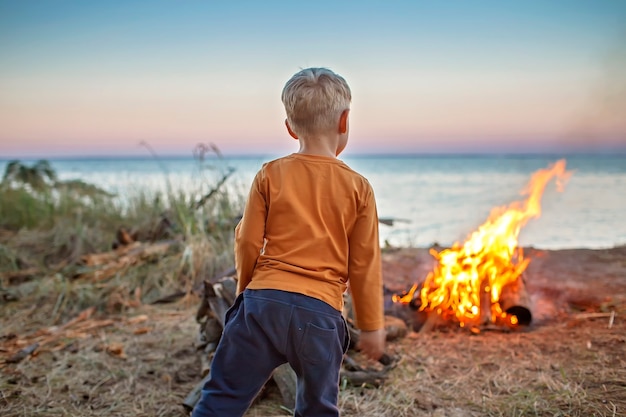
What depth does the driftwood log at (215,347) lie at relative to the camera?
3.37 metres

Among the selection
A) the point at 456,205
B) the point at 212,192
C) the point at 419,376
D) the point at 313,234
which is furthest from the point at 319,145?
the point at 456,205

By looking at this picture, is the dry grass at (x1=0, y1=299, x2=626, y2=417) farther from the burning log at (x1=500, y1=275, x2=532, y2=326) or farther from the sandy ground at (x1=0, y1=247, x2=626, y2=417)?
the burning log at (x1=500, y1=275, x2=532, y2=326)

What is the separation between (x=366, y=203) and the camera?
7.79 ft

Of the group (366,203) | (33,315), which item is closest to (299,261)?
(366,203)

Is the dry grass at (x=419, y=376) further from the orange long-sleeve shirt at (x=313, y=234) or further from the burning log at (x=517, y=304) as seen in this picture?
the orange long-sleeve shirt at (x=313, y=234)

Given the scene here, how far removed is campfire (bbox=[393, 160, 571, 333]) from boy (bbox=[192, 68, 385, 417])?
2.60 m

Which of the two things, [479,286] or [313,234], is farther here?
[479,286]

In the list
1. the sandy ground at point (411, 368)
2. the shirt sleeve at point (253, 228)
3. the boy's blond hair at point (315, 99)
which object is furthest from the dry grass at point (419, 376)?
the boy's blond hair at point (315, 99)

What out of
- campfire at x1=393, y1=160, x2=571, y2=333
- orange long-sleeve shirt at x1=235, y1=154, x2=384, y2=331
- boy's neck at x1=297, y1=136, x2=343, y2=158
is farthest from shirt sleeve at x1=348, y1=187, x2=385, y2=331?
campfire at x1=393, y1=160, x2=571, y2=333

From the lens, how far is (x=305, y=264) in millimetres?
2309

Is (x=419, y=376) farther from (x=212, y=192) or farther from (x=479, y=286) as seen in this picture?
(x=212, y=192)

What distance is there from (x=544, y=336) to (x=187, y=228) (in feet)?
13.6

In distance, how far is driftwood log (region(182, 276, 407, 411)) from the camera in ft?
11.1

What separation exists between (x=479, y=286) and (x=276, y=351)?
3.15m
